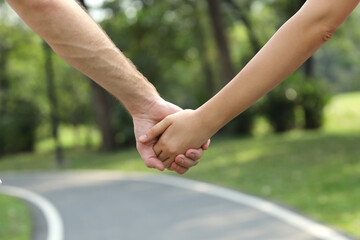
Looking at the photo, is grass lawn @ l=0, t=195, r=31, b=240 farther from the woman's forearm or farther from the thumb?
the woman's forearm

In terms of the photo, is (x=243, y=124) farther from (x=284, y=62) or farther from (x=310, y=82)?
(x=284, y=62)

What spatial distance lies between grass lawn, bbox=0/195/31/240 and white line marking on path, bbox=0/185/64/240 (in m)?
0.30

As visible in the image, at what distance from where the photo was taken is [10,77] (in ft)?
121

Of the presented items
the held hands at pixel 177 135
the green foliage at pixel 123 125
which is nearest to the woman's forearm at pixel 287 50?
the held hands at pixel 177 135

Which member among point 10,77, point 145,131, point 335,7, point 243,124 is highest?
point 335,7

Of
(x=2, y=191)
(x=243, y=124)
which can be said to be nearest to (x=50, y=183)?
(x=2, y=191)

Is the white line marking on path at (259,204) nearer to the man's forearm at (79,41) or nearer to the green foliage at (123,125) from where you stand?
the man's forearm at (79,41)

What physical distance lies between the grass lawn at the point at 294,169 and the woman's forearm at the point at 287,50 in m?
6.34

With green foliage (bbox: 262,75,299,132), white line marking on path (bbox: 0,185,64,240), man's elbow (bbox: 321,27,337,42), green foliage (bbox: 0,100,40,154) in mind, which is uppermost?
man's elbow (bbox: 321,27,337,42)

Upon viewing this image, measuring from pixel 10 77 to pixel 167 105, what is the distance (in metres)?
35.9

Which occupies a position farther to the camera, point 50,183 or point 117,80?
point 50,183

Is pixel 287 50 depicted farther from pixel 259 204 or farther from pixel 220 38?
pixel 220 38

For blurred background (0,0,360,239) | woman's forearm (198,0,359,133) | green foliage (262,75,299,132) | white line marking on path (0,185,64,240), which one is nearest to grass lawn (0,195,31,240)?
blurred background (0,0,360,239)

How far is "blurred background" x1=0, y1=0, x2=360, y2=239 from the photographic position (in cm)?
1297
